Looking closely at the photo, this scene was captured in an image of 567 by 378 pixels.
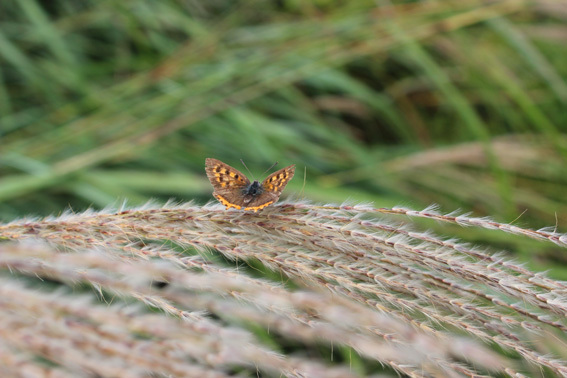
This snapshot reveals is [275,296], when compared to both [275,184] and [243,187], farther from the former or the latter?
[243,187]

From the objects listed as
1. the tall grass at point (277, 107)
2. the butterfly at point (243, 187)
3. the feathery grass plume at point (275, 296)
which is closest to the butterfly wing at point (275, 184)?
the butterfly at point (243, 187)

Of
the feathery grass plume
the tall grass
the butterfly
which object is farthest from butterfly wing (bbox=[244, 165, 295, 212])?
the tall grass

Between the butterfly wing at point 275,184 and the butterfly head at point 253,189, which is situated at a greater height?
the butterfly wing at point 275,184

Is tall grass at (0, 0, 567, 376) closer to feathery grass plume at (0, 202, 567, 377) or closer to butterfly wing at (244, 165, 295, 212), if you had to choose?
butterfly wing at (244, 165, 295, 212)

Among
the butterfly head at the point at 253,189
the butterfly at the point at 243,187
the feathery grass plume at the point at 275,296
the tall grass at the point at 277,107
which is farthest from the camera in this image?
the tall grass at the point at 277,107

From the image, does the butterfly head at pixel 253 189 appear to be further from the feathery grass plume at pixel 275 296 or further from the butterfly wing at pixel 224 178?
the feathery grass plume at pixel 275 296

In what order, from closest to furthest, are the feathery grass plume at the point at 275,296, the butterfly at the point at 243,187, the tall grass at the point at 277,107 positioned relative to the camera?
the feathery grass plume at the point at 275,296 → the butterfly at the point at 243,187 → the tall grass at the point at 277,107

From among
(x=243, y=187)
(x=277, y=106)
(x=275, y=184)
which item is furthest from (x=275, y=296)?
(x=277, y=106)
